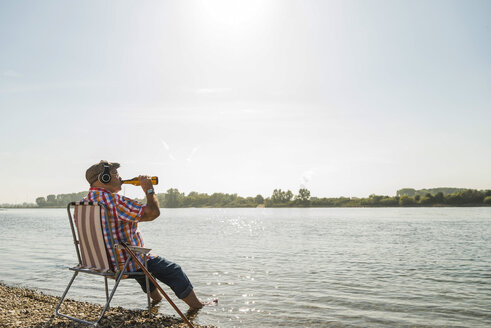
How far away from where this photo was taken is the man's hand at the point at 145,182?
206 inches

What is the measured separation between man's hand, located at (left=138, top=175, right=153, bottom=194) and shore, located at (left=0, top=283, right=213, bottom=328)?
2.00 m

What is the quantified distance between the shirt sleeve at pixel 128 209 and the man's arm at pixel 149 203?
0.07 meters

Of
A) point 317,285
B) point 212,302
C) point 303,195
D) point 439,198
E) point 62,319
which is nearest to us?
point 62,319

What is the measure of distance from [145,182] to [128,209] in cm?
42

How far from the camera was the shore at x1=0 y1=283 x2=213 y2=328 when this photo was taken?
554 centimetres

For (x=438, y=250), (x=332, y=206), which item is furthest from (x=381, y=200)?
(x=438, y=250)

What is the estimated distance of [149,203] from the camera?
515 centimetres

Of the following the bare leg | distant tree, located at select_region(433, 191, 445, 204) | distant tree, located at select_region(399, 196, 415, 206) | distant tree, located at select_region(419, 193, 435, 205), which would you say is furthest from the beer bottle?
distant tree, located at select_region(399, 196, 415, 206)

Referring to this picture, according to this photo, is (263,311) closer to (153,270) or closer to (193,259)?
(153,270)

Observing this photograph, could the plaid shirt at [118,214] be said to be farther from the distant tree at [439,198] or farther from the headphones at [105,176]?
the distant tree at [439,198]

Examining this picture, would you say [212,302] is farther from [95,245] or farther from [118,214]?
[118,214]

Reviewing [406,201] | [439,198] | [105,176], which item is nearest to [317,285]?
[105,176]

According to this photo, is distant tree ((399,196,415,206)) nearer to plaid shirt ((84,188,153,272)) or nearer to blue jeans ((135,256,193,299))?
blue jeans ((135,256,193,299))

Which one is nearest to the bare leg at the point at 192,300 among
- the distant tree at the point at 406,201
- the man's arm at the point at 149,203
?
the man's arm at the point at 149,203
